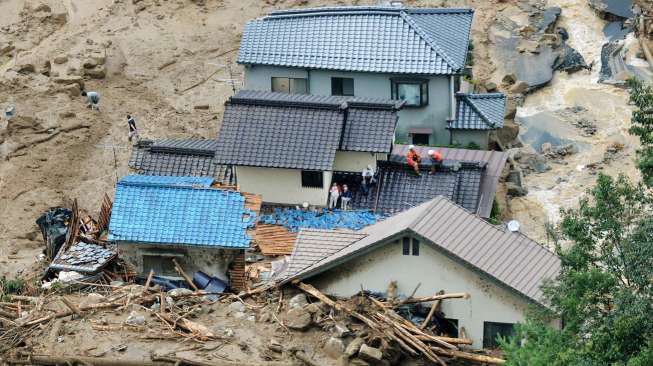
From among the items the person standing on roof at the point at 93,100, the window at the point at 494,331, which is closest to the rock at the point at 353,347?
the window at the point at 494,331

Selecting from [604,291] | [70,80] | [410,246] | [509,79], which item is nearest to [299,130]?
[410,246]

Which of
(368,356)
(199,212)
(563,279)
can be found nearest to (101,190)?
(199,212)

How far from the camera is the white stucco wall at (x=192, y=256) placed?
139ft

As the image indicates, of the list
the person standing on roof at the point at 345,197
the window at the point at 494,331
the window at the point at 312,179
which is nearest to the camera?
the window at the point at 494,331

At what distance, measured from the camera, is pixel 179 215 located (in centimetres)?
4269

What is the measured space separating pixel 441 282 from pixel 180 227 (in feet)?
32.9

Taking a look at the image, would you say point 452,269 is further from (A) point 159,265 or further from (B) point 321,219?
(A) point 159,265

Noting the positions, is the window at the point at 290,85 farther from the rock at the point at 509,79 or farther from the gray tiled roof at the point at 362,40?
the rock at the point at 509,79

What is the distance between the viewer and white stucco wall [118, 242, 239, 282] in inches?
1667

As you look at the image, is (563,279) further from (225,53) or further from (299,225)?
(225,53)

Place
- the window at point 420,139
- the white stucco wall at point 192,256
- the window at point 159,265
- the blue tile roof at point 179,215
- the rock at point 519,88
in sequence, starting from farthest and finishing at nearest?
the rock at point 519,88, the window at point 420,139, the window at point 159,265, the white stucco wall at point 192,256, the blue tile roof at point 179,215

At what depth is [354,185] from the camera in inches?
1857

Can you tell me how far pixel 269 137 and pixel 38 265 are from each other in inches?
377

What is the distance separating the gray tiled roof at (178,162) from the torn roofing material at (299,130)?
126 centimetres
